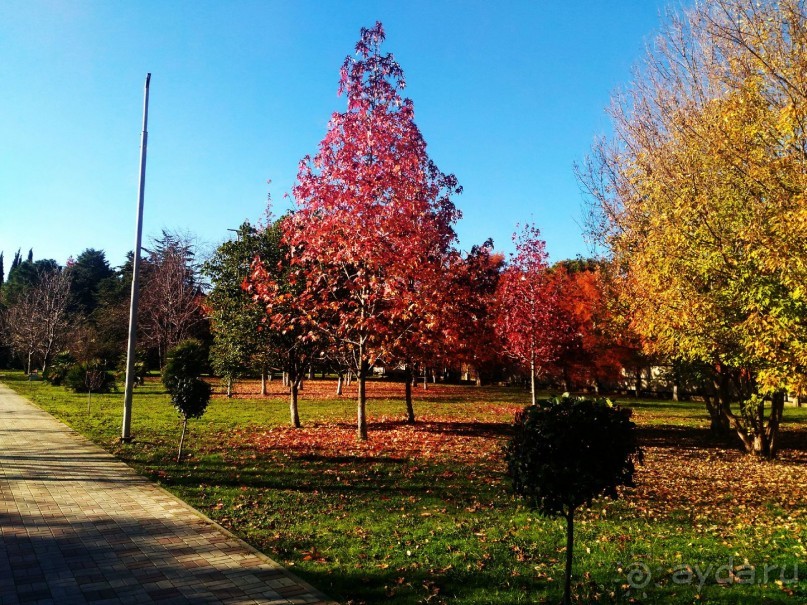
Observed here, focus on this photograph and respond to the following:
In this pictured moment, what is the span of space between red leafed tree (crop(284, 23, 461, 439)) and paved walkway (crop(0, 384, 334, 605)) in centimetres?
709

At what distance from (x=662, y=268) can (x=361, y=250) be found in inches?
290

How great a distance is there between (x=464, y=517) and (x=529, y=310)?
1593 cm

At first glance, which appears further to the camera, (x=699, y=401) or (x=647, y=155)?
(x=699, y=401)

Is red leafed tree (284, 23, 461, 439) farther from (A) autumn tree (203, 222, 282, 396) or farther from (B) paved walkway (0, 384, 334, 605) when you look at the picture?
(B) paved walkway (0, 384, 334, 605)

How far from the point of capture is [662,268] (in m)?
13.0

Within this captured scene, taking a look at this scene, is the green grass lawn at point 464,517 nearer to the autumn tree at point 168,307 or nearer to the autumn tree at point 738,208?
the autumn tree at point 738,208

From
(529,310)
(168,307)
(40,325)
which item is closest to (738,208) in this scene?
(529,310)

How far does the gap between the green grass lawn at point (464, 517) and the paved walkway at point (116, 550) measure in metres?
0.42

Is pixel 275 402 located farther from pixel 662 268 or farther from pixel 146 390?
pixel 662 268

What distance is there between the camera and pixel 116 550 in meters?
6.38

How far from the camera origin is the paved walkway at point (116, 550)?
5199mm

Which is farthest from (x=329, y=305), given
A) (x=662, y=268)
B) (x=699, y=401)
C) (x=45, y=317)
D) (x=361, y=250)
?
(x=45, y=317)

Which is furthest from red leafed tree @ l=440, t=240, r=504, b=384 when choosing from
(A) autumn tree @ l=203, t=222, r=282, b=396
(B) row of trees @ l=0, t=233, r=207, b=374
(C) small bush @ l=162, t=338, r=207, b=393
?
(B) row of trees @ l=0, t=233, r=207, b=374

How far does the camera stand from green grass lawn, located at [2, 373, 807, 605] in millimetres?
5539
